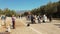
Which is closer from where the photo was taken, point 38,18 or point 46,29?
point 46,29

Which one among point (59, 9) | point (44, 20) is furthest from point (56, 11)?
point (44, 20)

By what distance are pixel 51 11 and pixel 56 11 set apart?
914 cm

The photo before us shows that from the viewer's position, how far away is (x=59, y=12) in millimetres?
82875

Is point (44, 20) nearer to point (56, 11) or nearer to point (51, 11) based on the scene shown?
point (56, 11)

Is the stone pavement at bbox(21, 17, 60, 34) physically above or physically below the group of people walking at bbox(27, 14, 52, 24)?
below

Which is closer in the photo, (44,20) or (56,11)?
(44,20)

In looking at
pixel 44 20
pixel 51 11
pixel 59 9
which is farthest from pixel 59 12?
pixel 44 20

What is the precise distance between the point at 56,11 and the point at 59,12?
3.44 meters

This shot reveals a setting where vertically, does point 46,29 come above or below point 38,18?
below

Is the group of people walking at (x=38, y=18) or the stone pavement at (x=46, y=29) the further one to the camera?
the group of people walking at (x=38, y=18)

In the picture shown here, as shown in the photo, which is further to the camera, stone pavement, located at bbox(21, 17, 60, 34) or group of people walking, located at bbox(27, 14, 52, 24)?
group of people walking, located at bbox(27, 14, 52, 24)

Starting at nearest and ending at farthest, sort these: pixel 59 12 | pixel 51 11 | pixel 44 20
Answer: pixel 44 20 → pixel 59 12 → pixel 51 11

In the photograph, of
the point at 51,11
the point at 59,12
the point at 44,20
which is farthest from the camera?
the point at 51,11

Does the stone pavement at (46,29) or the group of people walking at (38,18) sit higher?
the group of people walking at (38,18)
